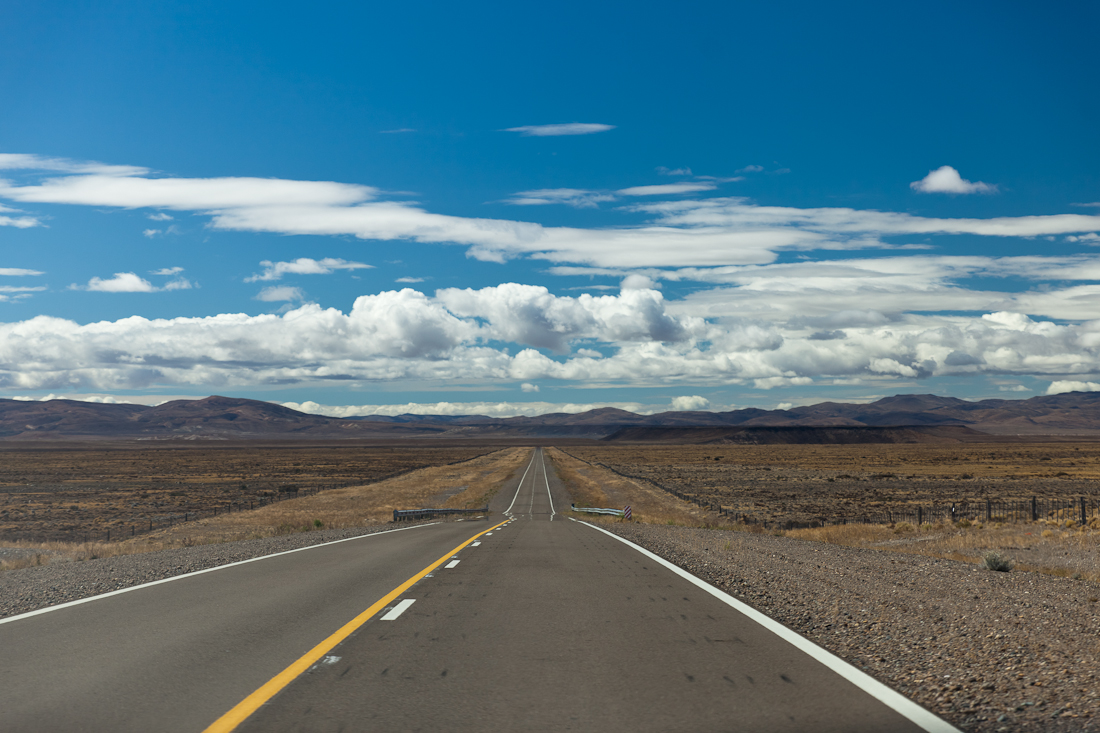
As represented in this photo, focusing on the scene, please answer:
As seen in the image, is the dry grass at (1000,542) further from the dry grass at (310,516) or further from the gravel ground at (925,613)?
the dry grass at (310,516)

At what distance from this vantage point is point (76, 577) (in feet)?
42.4

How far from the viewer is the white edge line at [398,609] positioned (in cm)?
838

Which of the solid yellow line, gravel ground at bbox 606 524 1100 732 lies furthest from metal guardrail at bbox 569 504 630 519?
the solid yellow line

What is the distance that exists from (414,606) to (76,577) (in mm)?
7300

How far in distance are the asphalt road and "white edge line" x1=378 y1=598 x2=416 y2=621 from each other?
3cm

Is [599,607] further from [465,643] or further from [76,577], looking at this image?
[76,577]

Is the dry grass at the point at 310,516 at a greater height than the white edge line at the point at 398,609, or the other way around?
the white edge line at the point at 398,609

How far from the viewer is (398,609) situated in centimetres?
890

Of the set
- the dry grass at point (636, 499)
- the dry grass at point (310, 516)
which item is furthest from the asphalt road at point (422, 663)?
the dry grass at point (636, 499)

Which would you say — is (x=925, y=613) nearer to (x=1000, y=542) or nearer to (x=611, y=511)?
(x=1000, y=542)

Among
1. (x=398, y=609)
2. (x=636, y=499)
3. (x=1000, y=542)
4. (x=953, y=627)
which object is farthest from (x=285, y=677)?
(x=636, y=499)

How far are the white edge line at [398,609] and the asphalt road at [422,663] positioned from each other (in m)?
0.03

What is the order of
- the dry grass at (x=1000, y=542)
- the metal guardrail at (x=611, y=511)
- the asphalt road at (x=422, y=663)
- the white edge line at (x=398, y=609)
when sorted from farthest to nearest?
the metal guardrail at (x=611, y=511) → the dry grass at (x=1000, y=542) → the white edge line at (x=398, y=609) → the asphalt road at (x=422, y=663)

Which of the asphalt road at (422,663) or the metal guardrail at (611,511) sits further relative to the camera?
the metal guardrail at (611,511)
